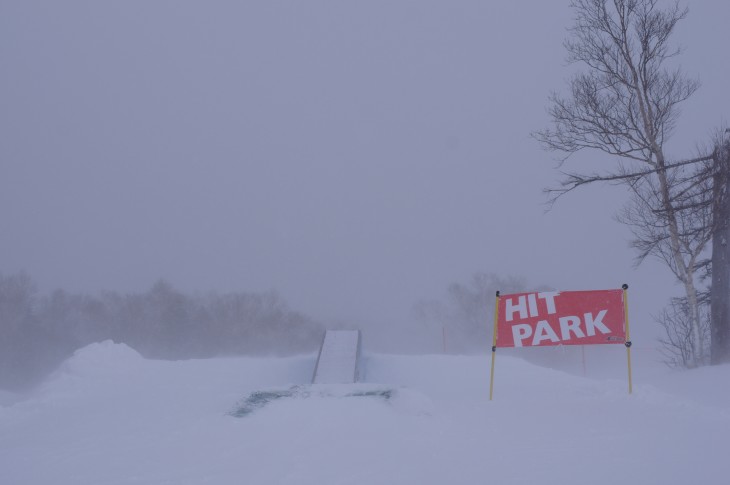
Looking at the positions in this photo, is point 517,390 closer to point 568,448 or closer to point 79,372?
point 568,448

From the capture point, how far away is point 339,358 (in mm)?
13852

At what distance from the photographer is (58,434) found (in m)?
7.50

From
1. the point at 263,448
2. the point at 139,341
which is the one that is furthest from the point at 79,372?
the point at 139,341

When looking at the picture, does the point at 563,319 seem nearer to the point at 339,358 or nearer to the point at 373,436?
the point at 373,436

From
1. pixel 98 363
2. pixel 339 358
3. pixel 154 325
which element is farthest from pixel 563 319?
pixel 154 325

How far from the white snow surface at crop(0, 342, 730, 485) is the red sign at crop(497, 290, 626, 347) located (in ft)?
2.90

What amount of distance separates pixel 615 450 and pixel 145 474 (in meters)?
4.47

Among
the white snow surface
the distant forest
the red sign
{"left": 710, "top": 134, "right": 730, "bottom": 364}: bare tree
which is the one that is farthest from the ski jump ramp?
the distant forest

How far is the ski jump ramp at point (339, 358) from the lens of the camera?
12.6m

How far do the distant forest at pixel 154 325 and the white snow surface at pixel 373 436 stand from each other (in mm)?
20361

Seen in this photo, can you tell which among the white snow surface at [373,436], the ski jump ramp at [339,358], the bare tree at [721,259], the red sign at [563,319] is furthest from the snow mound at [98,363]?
the bare tree at [721,259]

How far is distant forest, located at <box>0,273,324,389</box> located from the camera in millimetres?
29750

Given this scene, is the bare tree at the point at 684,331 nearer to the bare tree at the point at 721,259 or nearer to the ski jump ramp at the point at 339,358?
the bare tree at the point at 721,259

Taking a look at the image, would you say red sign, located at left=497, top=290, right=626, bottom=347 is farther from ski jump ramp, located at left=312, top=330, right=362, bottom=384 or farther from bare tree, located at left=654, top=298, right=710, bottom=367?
bare tree, located at left=654, top=298, right=710, bottom=367
